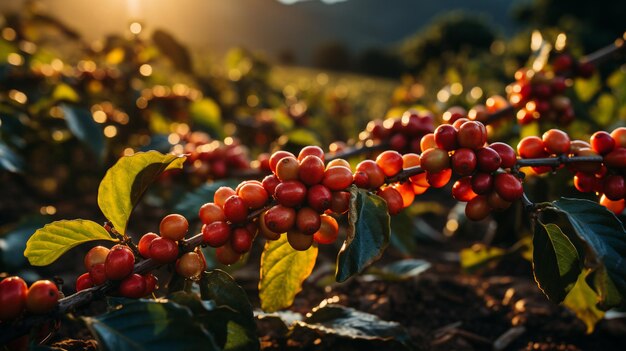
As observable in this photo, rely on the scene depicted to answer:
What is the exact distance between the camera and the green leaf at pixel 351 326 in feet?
3.92

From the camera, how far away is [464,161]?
101 cm

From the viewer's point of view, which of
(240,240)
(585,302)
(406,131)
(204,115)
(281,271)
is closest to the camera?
(240,240)

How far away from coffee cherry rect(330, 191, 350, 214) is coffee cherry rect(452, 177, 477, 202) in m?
0.29

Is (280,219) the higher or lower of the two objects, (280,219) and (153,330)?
the higher

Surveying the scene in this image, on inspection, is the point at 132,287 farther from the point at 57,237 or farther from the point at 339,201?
the point at 339,201

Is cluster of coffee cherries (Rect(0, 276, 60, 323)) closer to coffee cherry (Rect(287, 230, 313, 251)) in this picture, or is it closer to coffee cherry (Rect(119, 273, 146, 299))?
coffee cherry (Rect(119, 273, 146, 299))

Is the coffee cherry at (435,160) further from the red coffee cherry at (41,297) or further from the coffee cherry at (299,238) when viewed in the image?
the red coffee cherry at (41,297)

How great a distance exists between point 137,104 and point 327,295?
5.29 feet

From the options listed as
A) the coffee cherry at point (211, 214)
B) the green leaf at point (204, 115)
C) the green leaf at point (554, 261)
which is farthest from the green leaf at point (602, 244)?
the green leaf at point (204, 115)

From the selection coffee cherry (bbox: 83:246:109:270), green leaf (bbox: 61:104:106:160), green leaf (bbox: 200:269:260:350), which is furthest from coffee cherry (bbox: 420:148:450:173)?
green leaf (bbox: 61:104:106:160)

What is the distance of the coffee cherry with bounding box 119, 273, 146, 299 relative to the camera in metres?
0.93

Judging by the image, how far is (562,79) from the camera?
6.02 ft

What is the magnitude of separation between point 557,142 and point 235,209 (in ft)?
2.52

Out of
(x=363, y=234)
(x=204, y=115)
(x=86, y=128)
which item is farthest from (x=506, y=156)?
(x=204, y=115)
